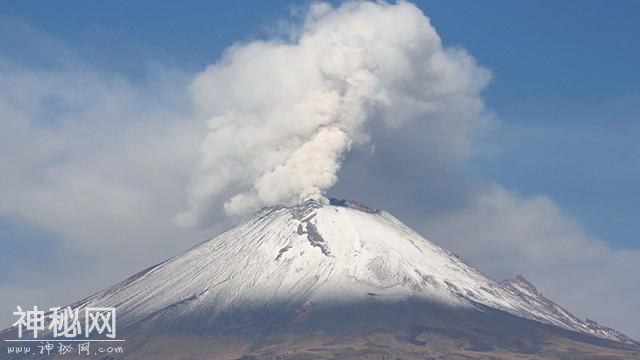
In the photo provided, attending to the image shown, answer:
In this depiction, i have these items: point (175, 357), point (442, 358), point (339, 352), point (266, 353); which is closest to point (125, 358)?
point (175, 357)

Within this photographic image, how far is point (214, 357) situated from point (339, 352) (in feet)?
71.1

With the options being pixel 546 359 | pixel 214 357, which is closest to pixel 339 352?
pixel 214 357

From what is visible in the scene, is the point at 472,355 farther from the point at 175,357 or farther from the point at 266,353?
the point at 175,357

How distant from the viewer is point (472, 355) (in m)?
196

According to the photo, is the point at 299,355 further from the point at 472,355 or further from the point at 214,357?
the point at 472,355

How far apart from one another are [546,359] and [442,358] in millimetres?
18588

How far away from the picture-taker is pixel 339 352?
634ft

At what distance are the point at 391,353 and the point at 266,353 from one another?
2094cm

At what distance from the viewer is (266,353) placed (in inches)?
7707

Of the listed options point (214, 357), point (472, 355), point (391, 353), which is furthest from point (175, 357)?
point (472, 355)

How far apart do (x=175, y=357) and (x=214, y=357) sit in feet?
23.6

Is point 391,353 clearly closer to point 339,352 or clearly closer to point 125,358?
point 339,352

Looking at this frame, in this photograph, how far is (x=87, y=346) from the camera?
19212cm

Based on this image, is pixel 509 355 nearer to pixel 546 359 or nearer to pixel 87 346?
pixel 546 359
